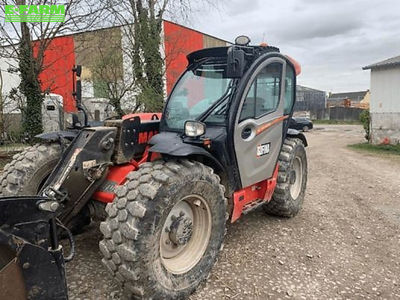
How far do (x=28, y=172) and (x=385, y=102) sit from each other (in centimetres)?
1434

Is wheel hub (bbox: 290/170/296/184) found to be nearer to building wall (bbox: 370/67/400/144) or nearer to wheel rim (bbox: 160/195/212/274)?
wheel rim (bbox: 160/195/212/274)

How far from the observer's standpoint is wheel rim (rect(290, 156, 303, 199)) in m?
5.40

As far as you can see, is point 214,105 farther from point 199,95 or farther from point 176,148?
point 176,148

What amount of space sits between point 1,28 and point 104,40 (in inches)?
142

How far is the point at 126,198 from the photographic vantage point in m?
2.74

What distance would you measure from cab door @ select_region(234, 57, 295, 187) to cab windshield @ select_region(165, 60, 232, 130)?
24 cm

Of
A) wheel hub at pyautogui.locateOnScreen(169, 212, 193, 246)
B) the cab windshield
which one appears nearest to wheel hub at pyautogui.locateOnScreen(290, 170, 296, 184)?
the cab windshield

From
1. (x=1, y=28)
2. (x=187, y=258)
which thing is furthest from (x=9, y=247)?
(x=1, y=28)

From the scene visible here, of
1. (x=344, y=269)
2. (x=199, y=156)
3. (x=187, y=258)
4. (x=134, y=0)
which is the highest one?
(x=134, y=0)

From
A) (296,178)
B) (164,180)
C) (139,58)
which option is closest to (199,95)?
(164,180)

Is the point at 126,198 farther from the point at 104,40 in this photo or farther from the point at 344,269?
the point at 104,40

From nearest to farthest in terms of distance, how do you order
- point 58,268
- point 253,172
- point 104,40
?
point 58,268
point 253,172
point 104,40

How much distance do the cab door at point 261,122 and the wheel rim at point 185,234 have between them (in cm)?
76

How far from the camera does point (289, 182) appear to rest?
4.96 meters
